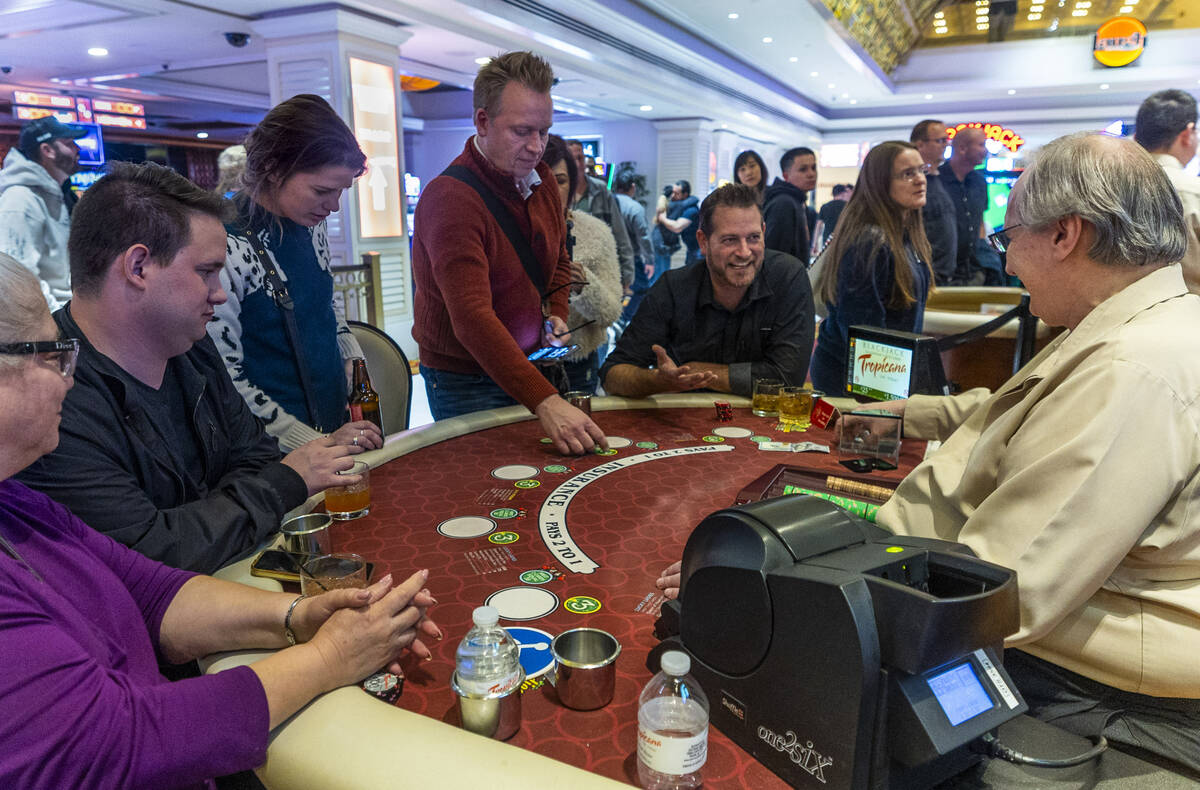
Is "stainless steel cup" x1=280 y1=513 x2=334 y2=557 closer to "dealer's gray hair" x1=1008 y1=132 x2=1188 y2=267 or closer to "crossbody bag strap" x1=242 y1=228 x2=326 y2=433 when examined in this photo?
"crossbody bag strap" x1=242 y1=228 x2=326 y2=433

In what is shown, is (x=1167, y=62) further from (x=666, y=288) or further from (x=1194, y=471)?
(x=1194, y=471)

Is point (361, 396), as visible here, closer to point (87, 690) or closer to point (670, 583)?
point (670, 583)

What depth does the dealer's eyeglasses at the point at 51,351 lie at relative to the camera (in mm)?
849

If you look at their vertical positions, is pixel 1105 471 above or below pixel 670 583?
above

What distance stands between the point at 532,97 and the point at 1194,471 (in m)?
1.68

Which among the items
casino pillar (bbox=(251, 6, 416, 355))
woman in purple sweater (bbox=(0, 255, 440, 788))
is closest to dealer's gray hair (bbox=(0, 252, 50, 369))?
woman in purple sweater (bbox=(0, 255, 440, 788))

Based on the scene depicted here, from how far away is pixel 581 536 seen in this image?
1422mm

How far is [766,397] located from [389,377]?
1.20 metres

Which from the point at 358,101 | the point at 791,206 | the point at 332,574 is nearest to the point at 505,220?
the point at 332,574

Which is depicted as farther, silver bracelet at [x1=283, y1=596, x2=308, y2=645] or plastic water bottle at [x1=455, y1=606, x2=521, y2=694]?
silver bracelet at [x1=283, y1=596, x2=308, y2=645]

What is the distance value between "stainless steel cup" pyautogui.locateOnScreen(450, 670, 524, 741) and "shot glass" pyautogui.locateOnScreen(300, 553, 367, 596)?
34 centimetres

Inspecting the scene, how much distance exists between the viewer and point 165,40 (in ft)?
22.2

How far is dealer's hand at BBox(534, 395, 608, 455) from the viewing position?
187cm

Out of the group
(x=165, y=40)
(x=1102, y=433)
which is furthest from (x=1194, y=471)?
(x=165, y=40)
